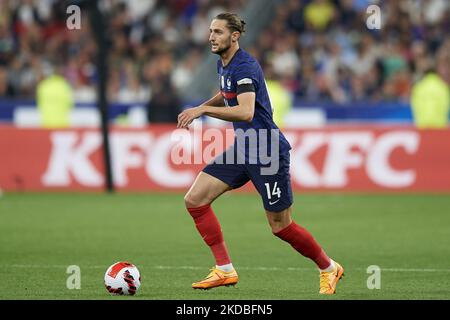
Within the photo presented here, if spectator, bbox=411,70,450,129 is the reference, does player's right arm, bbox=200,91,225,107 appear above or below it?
above

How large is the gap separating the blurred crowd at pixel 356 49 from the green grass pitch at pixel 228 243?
516cm

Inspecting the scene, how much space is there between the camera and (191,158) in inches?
818

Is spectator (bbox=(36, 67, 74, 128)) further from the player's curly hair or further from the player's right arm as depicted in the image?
the player's curly hair

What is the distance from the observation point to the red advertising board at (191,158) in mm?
20906

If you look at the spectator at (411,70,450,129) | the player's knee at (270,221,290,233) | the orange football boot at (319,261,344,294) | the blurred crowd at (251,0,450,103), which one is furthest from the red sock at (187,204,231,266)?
the blurred crowd at (251,0,450,103)

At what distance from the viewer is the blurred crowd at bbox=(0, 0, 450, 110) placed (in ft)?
84.1

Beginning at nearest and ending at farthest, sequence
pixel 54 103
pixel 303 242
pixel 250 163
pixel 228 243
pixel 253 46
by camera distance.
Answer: pixel 303 242 < pixel 250 163 < pixel 228 243 < pixel 54 103 < pixel 253 46

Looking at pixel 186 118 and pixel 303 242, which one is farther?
pixel 303 242

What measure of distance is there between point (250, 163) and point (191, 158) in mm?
10461

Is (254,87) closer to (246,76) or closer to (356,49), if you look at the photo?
(246,76)

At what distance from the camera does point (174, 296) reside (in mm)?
9719

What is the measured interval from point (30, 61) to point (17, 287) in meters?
17.6

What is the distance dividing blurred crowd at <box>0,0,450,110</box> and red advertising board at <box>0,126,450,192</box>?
2939mm

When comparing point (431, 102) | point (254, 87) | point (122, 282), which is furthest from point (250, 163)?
point (431, 102)
